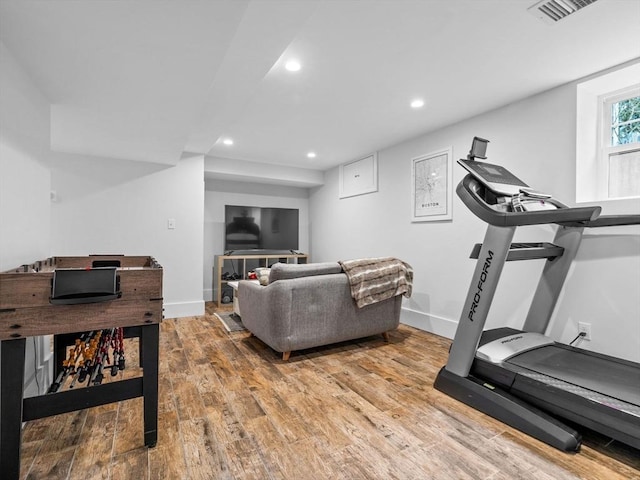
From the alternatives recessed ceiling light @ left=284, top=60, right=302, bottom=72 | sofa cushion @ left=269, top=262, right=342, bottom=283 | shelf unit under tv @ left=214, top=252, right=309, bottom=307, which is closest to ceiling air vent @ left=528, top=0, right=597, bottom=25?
recessed ceiling light @ left=284, top=60, right=302, bottom=72

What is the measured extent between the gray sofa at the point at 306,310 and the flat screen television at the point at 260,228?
2460 mm

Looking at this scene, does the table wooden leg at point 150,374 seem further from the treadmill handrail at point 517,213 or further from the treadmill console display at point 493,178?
the treadmill console display at point 493,178

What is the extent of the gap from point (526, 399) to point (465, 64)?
7.34 feet

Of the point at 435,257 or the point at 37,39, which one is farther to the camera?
the point at 435,257

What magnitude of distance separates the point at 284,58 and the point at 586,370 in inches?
110

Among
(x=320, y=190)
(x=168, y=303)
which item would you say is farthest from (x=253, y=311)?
(x=320, y=190)

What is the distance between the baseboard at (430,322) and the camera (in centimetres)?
335

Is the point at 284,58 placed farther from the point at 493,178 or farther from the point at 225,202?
the point at 225,202

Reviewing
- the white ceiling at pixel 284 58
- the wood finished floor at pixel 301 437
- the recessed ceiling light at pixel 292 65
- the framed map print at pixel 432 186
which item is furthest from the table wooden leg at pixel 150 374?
the framed map print at pixel 432 186

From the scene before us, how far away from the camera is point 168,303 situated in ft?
13.2

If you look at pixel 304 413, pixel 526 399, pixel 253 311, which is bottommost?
pixel 304 413

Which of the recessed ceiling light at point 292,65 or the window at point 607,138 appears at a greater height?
the recessed ceiling light at point 292,65

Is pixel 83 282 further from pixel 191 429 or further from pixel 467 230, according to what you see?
pixel 467 230

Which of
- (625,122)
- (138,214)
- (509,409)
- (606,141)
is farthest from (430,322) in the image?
(138,214)
